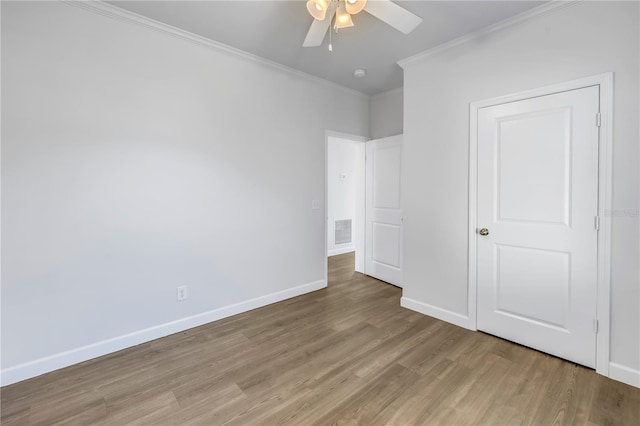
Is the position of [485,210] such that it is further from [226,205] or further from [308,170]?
[226,205]

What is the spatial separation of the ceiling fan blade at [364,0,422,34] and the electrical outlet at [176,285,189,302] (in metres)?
2.68

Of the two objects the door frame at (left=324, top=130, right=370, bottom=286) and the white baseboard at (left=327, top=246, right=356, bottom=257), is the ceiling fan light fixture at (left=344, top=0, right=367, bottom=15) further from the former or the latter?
the white baseboard at (left=327, top=246, right=356, bottom=257)

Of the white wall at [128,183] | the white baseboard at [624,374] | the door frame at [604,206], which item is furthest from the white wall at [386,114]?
the white baseboard at [624,374]

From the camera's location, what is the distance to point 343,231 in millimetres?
6293

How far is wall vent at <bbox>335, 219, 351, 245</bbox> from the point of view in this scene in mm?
6184

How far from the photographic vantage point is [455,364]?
217cm

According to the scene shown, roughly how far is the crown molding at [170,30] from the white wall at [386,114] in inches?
44.4

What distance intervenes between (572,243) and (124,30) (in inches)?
151

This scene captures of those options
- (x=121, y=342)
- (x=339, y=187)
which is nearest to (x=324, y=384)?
(x=121, y=342)

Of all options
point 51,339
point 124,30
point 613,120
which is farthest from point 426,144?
point 51,339

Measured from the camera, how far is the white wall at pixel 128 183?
6.57ft

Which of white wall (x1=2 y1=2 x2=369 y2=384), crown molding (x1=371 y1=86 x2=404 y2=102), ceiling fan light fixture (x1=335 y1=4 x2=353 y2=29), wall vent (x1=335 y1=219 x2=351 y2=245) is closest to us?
ceiling fan light fixture (x1=335 y1=4 x2=353 y2=29)

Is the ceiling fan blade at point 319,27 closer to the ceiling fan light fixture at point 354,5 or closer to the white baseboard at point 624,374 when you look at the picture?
the ceiling fan light fixture at point 354,5

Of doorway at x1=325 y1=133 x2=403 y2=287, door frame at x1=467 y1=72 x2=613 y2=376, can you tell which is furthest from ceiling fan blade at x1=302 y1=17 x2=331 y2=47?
door frame at x1=467 y1=72 x2=613 y2=376
